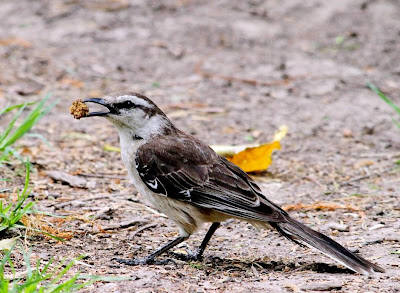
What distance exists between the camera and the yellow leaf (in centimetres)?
747

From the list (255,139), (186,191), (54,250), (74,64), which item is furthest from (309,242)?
(74,64)

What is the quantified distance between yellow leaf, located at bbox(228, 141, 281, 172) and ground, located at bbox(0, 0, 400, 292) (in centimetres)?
20

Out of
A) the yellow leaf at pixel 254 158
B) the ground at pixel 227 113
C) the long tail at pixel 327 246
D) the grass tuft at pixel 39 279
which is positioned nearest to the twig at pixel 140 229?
the ground at pixel 227 113

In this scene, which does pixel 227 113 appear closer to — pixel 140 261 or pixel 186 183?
pixel 186 183

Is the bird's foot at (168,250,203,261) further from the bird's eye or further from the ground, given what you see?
the bird's eye

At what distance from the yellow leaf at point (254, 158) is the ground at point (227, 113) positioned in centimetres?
20

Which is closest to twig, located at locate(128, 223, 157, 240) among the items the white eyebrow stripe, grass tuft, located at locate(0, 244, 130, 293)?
grass tuft, located at locate(0, 244, 130, 293)

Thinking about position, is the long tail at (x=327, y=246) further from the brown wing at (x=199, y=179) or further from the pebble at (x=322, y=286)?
the pebble at (x=322, y=286)

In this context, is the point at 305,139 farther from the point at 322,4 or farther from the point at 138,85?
the point at 322,4

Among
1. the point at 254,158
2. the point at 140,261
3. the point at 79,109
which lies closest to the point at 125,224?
the point at 140,261

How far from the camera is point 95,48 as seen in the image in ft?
38.2

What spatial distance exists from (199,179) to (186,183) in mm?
119

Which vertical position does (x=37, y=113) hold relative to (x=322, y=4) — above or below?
above

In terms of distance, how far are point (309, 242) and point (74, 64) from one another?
6.71m
